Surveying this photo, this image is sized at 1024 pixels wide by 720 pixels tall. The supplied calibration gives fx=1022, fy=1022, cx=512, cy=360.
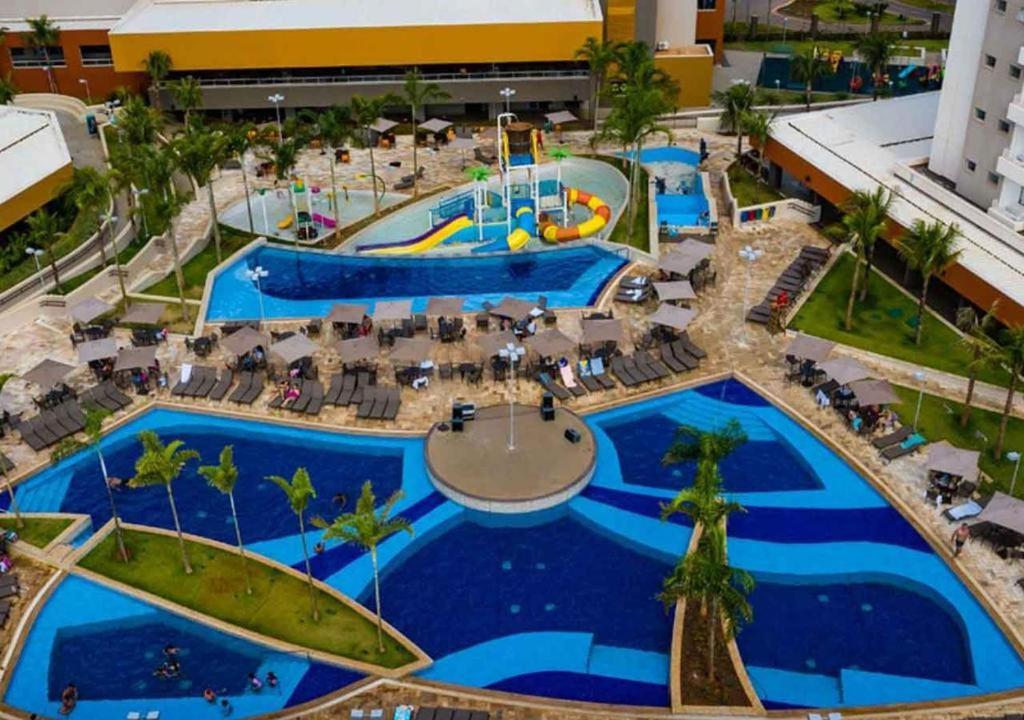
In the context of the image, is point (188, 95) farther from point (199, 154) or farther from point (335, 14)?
point (199, 154)

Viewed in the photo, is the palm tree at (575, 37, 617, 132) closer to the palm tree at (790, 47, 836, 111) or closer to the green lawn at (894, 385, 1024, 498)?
the palm tree at (790, 47, 836, 111)

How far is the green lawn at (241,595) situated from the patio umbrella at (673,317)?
20640 mm

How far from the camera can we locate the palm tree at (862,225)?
47156 mm

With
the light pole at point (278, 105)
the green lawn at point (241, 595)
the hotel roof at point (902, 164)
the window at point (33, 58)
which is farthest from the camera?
the window at point (33, 58)

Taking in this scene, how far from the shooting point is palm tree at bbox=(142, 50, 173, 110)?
70.9 m

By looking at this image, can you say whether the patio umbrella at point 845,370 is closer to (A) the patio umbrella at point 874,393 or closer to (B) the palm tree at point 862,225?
(A) the patio umbrella at point 874,393

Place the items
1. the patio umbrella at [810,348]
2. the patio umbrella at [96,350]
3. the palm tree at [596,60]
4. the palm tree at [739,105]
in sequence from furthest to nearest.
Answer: the palm tree at [596,60] → the palm tree at [739,105] → the patio umbrella at [96,350] → the patio umbrella at [810,348]

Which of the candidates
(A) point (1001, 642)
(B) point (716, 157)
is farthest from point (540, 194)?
(A) point (1001, 642)

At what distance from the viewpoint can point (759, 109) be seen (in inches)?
2857

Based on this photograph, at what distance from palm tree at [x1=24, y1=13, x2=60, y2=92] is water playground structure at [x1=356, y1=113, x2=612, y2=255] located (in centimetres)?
3500

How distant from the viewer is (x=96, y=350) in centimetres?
4628

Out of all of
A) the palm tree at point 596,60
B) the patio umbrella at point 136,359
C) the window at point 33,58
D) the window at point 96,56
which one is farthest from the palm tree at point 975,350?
the window at point 33,58

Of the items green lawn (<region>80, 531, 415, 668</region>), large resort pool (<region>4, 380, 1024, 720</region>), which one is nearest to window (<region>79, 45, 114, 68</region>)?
large resort pool (<region>4, 380, 1024, 720</region>)

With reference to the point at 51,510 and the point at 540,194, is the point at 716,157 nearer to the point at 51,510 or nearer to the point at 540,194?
the point at 540,194
